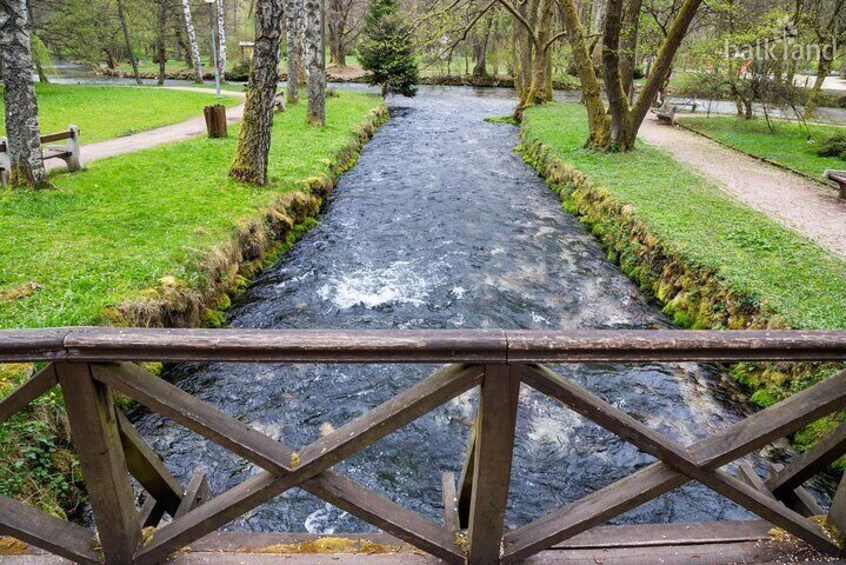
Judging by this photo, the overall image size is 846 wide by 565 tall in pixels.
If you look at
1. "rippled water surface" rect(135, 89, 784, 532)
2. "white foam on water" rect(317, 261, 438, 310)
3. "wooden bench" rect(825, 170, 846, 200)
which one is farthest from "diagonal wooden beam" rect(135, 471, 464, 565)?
"wooden bench" rect(825, 170, 846, 200)

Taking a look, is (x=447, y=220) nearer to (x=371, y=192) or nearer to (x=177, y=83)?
(x=371, y=192)

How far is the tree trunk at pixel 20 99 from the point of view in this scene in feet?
26.8

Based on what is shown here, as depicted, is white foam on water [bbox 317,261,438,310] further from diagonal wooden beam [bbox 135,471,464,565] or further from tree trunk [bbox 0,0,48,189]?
diagonal wooden beam [bbox 135,471,464,565]

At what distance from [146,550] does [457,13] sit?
18982 millimetres

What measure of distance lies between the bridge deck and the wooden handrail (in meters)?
1.11

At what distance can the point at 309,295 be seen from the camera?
8.21m

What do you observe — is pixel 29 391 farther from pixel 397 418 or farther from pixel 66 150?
pixel 66 150

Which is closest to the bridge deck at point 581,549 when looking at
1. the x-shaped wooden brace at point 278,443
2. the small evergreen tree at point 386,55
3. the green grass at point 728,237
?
the x-shaped wooden brace at point 278,443

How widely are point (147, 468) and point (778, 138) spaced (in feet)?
69.2

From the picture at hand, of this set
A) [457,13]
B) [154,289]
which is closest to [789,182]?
[457,13]

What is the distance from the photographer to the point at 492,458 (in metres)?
2.28

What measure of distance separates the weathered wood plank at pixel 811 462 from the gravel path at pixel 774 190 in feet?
21.7

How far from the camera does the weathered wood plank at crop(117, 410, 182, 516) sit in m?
2.57

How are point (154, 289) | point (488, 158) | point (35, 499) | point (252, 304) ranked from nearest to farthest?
point (35, 499) < point (154, 289) < point (252, 304) < point (488, 158)
